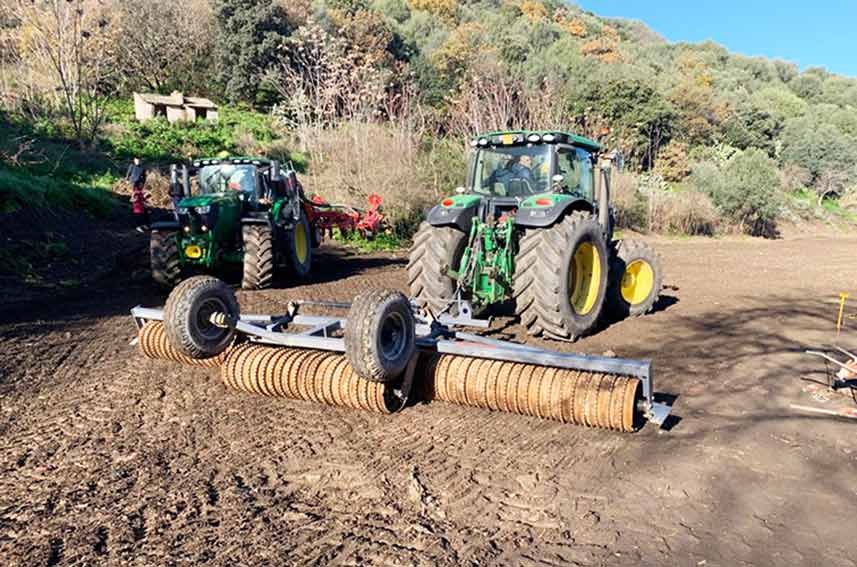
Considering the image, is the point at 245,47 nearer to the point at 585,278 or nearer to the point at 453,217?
the point at 453,217

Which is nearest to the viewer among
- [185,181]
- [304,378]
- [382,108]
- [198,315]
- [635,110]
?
→ [304,378]

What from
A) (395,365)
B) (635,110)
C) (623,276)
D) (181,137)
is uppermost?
(635,110)

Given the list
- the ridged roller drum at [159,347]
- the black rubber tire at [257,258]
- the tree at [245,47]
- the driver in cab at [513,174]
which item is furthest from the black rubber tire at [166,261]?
the tree at [245,47]

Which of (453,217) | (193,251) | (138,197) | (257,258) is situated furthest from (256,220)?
(138,197)

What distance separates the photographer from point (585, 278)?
6410 millimetres

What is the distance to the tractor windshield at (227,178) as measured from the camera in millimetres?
9180

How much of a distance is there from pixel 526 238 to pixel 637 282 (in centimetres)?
236

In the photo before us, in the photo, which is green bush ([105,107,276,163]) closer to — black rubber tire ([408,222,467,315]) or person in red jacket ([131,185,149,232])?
person in red jacket ([131,185,149,232])

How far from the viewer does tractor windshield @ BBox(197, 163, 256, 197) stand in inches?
361

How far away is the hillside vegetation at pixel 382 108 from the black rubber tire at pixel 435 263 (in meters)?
7.88

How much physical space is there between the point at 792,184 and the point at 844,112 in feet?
52.5

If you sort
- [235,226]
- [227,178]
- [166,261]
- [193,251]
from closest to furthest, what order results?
[166,261], [193,251], [235,226], [227,178]

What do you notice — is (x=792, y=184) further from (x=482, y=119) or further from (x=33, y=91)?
(x=33, y=91)

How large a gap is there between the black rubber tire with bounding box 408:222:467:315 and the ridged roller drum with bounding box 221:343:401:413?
186 cm
